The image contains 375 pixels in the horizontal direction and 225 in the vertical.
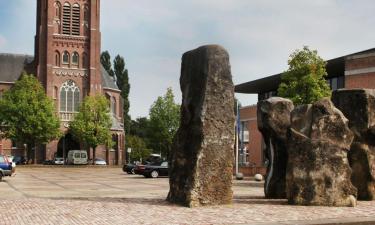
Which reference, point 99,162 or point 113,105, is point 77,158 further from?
point 113,105

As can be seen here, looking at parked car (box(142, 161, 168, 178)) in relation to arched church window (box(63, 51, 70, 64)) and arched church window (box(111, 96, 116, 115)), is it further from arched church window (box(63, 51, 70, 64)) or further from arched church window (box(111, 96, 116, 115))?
arched church window (box(111, 96, 116, 115))

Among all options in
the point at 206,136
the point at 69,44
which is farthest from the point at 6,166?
the point at 69,44

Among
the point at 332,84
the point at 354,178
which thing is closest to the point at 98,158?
the point at 332,84

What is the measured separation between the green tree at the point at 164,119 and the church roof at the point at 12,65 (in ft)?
88.6

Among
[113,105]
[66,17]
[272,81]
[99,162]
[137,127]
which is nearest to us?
[272,81]

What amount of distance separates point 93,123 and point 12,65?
22964mm

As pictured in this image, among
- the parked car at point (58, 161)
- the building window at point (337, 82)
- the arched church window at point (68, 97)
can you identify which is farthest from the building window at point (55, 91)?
the building window at point (337, 82)

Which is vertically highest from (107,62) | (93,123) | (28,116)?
(107,62)

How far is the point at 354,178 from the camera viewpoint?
16.0 metres

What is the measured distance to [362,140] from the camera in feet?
52.5

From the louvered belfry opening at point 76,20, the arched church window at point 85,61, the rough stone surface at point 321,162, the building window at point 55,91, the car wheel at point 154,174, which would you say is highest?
the louvered belfry opening at point 76,20

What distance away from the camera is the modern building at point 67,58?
74.6 metres

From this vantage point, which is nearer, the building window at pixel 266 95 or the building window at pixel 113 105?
the building window at pixel 266 95

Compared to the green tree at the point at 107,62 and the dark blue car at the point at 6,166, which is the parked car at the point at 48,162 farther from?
the dark blue car at the point at 6,166
